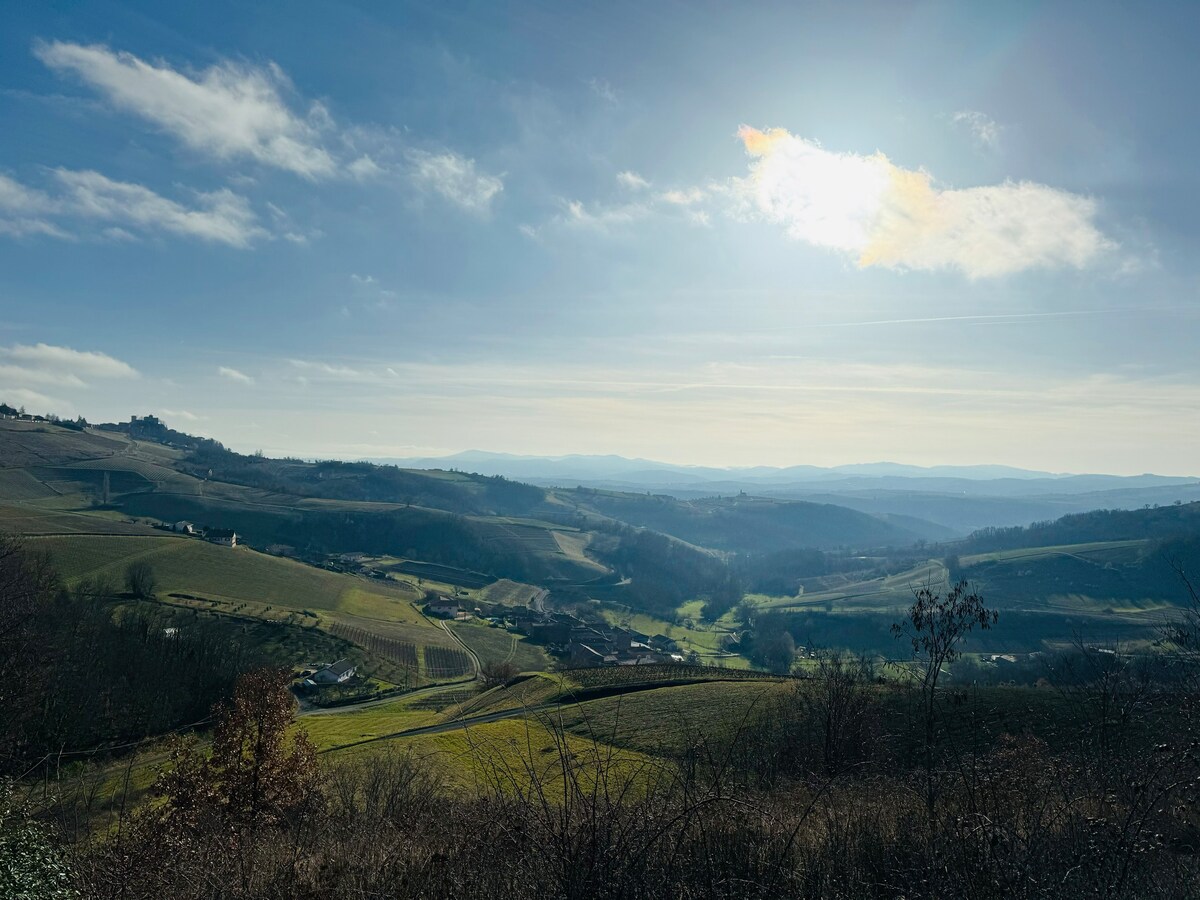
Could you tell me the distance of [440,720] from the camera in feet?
188

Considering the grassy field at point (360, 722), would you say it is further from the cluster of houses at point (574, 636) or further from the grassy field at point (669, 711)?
the cluster of houses at point (574, 636)

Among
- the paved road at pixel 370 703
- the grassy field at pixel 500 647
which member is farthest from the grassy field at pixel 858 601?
the paved road at pixel 370 703

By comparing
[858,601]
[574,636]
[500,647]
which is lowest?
[574,636]

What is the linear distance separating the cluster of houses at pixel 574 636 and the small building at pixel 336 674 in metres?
36.3

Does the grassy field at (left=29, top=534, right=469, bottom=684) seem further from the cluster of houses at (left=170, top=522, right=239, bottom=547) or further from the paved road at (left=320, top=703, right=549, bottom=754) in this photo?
the paved road at (left=320, top=703, right=549, bottom=754)

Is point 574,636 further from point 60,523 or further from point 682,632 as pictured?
point 60,523

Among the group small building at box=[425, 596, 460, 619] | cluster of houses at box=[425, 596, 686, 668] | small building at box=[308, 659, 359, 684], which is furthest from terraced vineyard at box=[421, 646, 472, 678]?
small building at box=[425, 596, 460, 619]

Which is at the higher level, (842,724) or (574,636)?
(842,724)

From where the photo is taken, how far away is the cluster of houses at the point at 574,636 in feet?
388

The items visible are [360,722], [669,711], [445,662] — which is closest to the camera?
[669,711]

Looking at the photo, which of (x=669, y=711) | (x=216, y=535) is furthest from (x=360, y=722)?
(x=216, y=535)

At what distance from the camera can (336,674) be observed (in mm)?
88125

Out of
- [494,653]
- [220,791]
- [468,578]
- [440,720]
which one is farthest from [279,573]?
[220,791]

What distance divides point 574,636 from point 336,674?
53.1 meters
